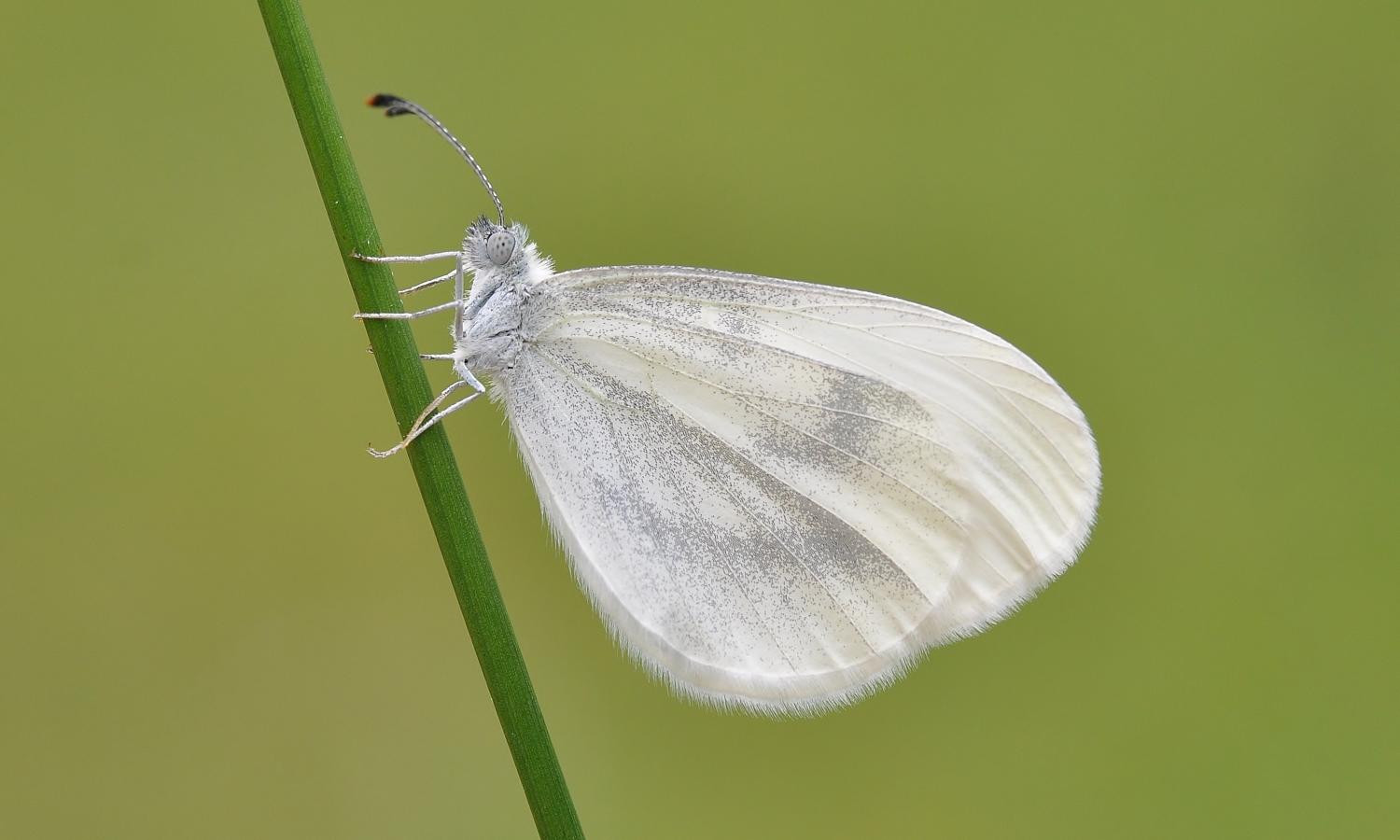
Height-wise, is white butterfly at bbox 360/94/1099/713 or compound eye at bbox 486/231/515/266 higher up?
compound eye at bbox 486/231/515/266

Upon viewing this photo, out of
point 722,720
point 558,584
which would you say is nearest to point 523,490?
point 558,584

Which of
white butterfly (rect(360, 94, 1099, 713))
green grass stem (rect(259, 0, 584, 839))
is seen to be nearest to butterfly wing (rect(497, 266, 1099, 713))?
white butterfly (rect(360, 94, 1099, 713))

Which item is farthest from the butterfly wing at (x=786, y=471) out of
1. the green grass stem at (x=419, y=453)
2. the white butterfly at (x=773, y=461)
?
the green grass stem at (x=419, y=453)

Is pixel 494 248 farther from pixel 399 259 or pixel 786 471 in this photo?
pixel 786 471

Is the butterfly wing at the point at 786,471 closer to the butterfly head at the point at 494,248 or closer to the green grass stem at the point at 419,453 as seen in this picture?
the butterfly head at the point at 494,248

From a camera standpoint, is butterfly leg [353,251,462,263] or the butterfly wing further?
the butterfly wing

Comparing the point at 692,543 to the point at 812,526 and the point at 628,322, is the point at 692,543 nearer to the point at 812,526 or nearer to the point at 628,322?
the point at 812,526

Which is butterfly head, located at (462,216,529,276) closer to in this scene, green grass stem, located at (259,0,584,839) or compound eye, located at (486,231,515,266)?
compound eye, located at (486,231,515,266)
